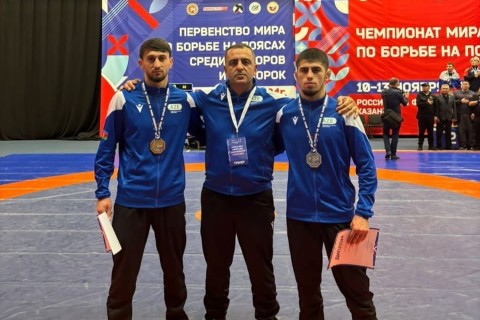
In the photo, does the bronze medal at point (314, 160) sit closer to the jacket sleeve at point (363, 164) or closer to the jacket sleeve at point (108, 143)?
the jacket sleeve at point (363, 164)

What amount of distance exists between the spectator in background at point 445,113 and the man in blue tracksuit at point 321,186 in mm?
11663

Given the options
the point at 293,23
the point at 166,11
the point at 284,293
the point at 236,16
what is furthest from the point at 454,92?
the point at 284,293

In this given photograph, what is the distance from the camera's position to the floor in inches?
126

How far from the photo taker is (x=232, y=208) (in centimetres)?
292

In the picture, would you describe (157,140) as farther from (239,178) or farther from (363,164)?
(363,164)

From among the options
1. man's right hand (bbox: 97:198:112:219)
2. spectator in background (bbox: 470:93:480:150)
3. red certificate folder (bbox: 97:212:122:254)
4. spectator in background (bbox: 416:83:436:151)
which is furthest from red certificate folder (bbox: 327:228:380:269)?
spectator in background (bbox: 470:93:480:150)

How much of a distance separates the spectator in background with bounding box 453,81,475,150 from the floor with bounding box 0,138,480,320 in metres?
5.83

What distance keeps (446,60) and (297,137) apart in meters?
15.1

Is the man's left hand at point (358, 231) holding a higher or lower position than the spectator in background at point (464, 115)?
lower

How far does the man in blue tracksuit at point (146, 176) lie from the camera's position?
9.15 feet

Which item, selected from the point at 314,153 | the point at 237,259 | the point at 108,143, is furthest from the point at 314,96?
the point at 237,259

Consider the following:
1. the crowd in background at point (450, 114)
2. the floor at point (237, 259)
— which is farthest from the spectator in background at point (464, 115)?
the floor at point (237, 259)

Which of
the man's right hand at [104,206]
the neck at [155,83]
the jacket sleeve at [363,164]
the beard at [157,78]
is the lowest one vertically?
the man's right hand at [104,206]

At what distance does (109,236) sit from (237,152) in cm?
86
